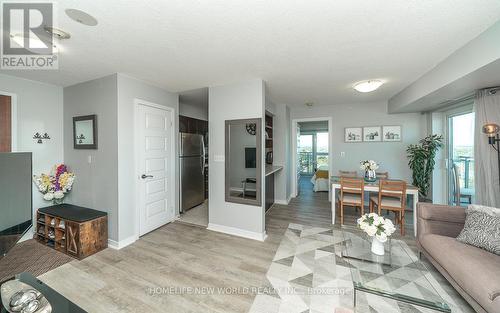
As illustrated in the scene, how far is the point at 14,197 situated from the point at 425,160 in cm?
570

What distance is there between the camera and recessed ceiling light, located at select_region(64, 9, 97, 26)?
1456 millimetres

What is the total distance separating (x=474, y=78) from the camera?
2102mm

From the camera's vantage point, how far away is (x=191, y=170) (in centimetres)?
419

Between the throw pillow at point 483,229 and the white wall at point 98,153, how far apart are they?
3.99 meters

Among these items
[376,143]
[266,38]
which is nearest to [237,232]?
[266,38]

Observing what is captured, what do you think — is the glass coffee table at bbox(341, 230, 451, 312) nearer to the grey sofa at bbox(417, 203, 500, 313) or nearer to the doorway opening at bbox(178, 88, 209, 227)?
the grey sofa at bbox(417, 203, 500, 313)

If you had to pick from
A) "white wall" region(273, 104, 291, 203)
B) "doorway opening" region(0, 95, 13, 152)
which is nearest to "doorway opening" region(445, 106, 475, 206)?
"white wall" region(273, 104, 291, 203)

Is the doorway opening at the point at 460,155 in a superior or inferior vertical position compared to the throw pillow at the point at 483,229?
superior

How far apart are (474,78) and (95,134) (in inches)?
186

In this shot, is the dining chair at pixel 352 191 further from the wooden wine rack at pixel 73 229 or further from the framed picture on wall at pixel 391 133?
the wooden wine rack at pixel 73 229

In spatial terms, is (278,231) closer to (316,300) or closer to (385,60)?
(316,300)

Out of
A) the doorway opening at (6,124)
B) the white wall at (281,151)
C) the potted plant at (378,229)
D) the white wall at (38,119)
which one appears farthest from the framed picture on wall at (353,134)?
the doorway opening at (6,124)

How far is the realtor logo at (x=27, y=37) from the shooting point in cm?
145

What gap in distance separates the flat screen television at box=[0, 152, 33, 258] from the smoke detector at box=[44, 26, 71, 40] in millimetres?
1065
